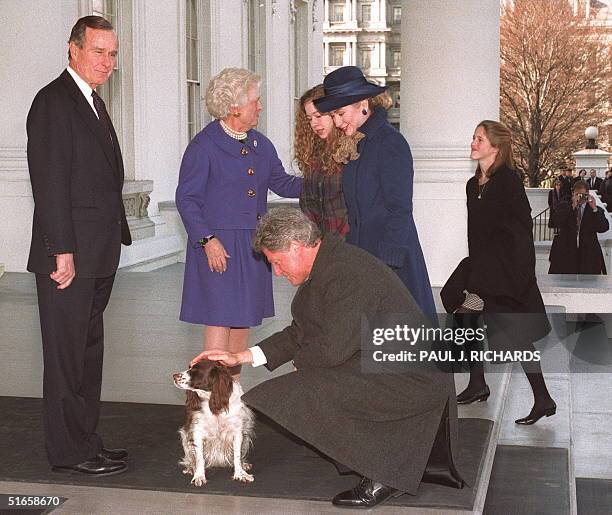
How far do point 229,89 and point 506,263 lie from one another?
189 cm

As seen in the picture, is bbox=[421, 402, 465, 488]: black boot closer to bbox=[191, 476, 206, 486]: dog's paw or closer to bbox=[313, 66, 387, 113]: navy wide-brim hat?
bbox=[191, 476, 206, 486]: dog's paw

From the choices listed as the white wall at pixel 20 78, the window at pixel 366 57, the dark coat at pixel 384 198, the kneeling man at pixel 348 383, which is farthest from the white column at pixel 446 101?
the window at pixel 366 57

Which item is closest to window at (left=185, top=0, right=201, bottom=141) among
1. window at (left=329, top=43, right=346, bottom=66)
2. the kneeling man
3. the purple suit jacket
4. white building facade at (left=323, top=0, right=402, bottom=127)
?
the purple suit jacket

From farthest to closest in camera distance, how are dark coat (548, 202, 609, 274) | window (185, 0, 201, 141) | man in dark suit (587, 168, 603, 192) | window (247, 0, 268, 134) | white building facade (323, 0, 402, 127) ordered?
white building facade (323, 0, 402, 127)
man in dark suit (587, 168, 603, 192)
window (247, 0, 268, 134)
window (185, 0, 201, 141)
dark coat (548, 202, 609, 274)

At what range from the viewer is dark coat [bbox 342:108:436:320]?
4.96 m

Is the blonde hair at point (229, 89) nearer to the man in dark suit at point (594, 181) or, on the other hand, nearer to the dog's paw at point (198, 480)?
the dog's paw at point (198, 480)

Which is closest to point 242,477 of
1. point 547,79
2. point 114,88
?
point 114,88

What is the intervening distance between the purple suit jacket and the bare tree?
122 ft

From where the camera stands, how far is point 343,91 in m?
4.91

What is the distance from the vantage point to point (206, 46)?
56.5ft

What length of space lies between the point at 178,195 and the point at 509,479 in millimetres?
2183

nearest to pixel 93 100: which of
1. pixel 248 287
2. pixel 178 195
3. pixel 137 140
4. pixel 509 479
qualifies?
pixel 178 195

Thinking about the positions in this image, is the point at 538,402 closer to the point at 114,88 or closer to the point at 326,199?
the point at 326,199

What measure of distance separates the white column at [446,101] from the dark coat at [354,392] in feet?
22.0
